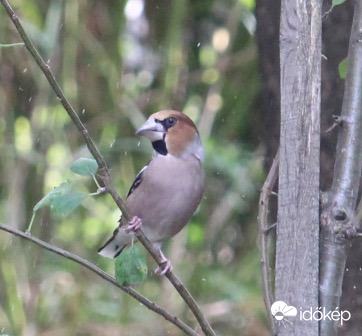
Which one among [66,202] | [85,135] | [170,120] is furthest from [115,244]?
[85,135]

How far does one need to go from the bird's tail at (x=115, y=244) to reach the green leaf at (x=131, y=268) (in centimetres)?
104

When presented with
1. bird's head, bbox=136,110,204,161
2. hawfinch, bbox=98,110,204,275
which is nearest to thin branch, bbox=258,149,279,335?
hawfinch, bbox=98,110,204,275

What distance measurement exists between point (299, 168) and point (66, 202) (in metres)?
0.46

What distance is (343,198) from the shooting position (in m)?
1.88

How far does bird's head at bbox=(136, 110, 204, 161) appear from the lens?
120 inches

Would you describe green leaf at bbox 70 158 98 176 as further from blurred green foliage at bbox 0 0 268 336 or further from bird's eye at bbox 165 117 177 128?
blurred green foliage at bbox 0 0 268 336

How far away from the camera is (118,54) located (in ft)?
16.5

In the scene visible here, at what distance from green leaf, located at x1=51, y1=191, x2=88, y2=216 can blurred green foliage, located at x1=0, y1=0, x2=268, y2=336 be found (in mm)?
2877

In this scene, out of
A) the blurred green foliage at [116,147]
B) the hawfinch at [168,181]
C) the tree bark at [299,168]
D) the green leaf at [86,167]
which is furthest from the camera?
the blurred green foliage at [116,147]

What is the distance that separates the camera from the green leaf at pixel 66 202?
6.23ft

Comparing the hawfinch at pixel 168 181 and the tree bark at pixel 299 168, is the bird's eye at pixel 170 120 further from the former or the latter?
the tree bark at pixel 299 168

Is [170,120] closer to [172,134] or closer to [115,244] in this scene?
[172,134]

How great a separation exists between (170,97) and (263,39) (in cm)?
202

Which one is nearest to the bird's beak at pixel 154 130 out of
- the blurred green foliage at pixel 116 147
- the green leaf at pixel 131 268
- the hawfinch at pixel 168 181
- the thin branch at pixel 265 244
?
the hawfinch at pixel 168 181
